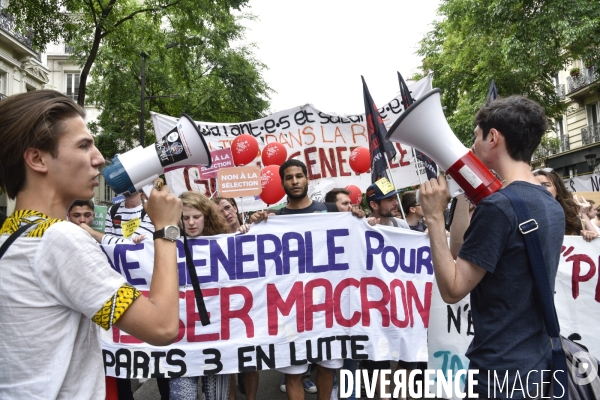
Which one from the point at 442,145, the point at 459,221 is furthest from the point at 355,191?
the point at 442,145

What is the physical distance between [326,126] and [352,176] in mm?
876

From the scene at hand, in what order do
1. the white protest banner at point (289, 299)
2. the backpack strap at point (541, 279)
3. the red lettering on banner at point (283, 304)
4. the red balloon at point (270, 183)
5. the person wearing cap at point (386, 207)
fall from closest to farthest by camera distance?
the backpack strap at point (541, 279) < the white protest banner at point (289, 299) < the red lettering on banner at point (283, 304) < the person wearing cap at point (386, 207) < the red balloon at point (270, 183)

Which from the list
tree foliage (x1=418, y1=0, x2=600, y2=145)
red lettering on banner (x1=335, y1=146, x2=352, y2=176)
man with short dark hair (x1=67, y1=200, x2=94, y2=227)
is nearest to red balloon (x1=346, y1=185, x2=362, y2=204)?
red lettering on banner (x1=335, y1=146, x2=352, y2=176)

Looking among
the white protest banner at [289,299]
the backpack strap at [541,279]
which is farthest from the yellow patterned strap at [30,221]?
the white protest banner at [289,299]

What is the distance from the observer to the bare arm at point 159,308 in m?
1.35

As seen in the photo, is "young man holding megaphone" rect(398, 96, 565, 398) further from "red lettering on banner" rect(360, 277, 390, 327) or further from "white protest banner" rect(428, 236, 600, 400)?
"white protest banner" rect(428, 236, 600, 400)

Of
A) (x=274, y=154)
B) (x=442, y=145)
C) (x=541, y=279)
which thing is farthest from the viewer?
(x=274, y=154)

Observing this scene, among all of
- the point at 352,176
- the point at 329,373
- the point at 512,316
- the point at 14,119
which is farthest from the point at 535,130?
the point at 352,176

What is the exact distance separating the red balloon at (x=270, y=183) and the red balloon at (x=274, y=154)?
589 millimetres

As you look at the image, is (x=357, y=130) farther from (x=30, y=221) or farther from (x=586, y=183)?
(x=586, y=183)

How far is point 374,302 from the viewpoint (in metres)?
4.15

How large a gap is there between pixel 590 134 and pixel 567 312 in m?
26.1

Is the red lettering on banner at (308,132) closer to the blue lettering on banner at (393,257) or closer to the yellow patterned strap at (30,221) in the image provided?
the blue lettering on banner at (393,257)

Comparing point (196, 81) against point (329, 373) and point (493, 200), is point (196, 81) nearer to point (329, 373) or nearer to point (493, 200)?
point (329, 373)
